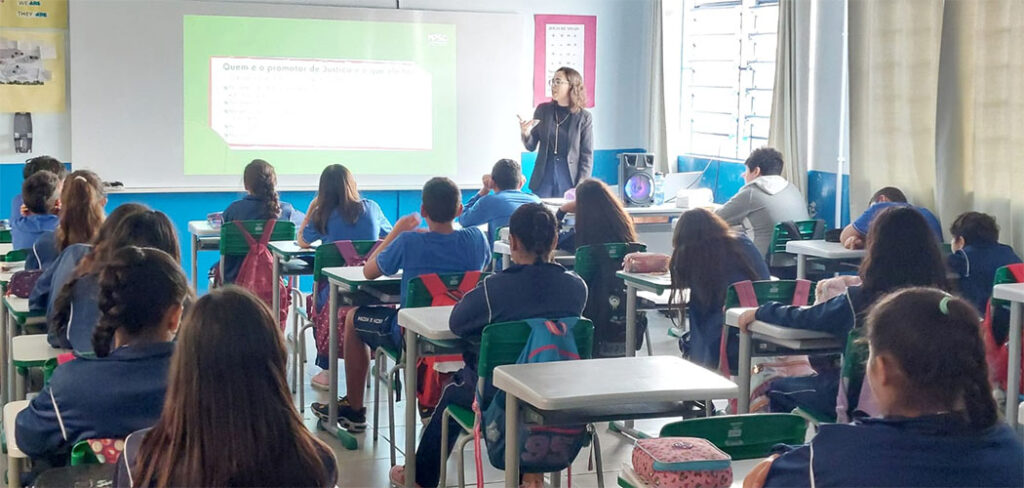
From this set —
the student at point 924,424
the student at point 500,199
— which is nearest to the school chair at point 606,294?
the student at point 500,199

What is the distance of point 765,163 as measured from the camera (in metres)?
6.46

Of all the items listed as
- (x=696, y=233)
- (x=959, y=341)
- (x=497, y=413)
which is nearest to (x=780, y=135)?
(x=696, y=233)

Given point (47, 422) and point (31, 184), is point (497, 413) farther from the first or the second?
point (31, 184)

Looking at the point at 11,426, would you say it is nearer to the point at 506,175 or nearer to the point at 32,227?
the point at 32,227

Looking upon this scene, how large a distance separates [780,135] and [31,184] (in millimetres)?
4646

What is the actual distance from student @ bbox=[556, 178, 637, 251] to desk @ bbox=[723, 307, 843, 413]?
4.06 ft

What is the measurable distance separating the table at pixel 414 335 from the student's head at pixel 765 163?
2961 mm

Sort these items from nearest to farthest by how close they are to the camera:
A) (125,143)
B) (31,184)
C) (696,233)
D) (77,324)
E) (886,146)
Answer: (77,324)
(696,233)
(31,184)
(886,146)
(125,143)

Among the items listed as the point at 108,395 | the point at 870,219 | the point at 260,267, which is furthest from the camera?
the point at 260,267

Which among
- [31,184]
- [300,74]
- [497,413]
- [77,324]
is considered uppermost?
[300,74]

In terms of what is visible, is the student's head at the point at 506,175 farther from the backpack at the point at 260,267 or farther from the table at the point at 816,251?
the table at the point at 816,251

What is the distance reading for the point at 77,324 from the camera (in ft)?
11.0

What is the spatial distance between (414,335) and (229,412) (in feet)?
6.82

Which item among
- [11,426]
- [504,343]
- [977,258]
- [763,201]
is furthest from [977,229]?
[11,426]
